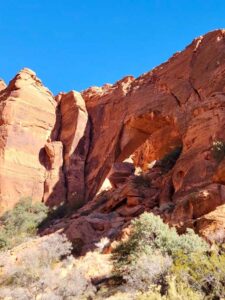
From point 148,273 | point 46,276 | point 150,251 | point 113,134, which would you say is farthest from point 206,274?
point 113,134

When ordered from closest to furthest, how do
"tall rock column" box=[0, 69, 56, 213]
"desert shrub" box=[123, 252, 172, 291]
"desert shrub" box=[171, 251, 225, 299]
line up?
"desert shrub" box=[171, 251, 225, 299], "desert shrub" box=[123, 252, 172, 291], "tall rock column" box=[0, 69, 56, 213]

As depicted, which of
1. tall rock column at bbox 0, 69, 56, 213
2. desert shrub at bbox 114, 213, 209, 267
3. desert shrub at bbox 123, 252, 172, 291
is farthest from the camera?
tall rock column at bbox 0, 69, 56, 213

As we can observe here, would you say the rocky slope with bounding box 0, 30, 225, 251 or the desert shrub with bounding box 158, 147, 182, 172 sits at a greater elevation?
the rocky slope with bounding box 0, 30, 225, 251

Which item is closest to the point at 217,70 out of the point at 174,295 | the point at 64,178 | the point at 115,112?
the point at 115,112

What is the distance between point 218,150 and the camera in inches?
774

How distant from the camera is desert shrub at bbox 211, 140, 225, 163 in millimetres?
19422

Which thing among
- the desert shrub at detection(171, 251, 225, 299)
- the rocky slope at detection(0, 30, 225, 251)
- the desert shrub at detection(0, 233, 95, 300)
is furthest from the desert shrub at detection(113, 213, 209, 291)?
the rocky slope at detection(0, 30, 225, 251)

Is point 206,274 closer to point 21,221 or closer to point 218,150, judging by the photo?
point 218,150

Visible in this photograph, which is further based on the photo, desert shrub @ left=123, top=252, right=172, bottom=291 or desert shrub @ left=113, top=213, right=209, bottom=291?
desert shrub @ left=113, top=213, right=209, bottom=291

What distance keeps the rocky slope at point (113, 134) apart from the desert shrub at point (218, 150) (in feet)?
1.76

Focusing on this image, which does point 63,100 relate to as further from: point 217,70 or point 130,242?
point 130,242

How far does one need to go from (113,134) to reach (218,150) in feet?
69.1

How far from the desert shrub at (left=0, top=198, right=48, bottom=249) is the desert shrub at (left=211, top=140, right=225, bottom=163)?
12736 millimetres

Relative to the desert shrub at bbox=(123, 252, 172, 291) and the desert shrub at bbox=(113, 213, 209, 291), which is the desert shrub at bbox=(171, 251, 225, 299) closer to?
the desert shrub at bbox=(123, 252, 172, 291)
